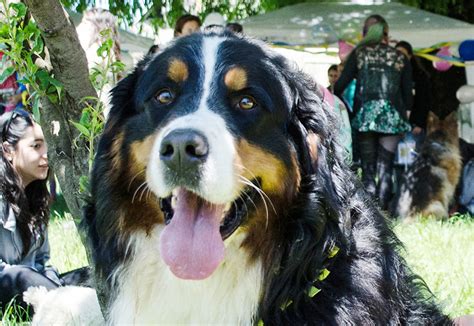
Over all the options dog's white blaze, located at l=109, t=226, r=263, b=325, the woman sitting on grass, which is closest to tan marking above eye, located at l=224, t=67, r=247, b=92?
dog's white blaze, located at l=109, t=226, r=263, b=325

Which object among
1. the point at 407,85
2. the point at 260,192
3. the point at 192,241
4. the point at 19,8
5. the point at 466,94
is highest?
the point at 19,8

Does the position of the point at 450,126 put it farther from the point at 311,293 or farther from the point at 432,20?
the point at 311,293

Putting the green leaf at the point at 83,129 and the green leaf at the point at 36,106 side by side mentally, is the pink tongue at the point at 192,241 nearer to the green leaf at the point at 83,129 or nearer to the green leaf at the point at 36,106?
the green leaf at the point at 83,129

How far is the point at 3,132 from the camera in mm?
4914

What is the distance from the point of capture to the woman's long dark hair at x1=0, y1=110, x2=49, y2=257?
473cm

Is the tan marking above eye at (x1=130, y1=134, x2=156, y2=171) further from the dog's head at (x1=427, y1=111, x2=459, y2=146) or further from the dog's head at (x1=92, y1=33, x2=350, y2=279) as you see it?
the dog's head at (x1=427, y1=111, x2=459, y2=146)

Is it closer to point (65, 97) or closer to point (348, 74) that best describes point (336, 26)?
point (348, 74)

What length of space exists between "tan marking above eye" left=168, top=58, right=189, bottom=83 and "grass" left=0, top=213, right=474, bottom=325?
123 centimetres

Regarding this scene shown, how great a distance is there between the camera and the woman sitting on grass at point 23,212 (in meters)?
4.53

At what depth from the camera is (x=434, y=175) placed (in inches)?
339

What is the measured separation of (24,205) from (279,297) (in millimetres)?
2588

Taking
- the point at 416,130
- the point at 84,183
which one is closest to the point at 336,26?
the point at 416,130

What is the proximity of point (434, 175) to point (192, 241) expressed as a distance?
648 cm

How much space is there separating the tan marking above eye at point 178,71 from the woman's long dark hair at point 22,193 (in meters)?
2.31
